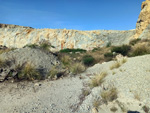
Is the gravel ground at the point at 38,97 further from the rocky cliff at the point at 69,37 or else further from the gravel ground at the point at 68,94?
the rocky cliff at the point at 69,37

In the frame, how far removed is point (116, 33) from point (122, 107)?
2031 cm

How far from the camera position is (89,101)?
3.72 metres

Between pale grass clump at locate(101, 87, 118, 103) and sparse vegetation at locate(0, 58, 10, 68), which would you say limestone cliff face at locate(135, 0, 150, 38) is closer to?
pale grass clump at locate(101, 87, 118, 103)

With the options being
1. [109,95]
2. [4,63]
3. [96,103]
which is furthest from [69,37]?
[96,103]

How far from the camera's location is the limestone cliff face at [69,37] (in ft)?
71.2

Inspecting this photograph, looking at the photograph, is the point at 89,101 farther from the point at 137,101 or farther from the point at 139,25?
the point at 139,25

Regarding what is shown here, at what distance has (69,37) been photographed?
22.4m

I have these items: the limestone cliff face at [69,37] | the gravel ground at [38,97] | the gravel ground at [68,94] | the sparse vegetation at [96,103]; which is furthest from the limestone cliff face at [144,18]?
the sparse vegetation at [96,103]

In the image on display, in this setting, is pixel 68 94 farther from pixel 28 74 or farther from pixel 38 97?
pixel 28 74

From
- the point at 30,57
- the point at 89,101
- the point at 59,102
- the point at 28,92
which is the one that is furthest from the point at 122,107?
the point at 30,57

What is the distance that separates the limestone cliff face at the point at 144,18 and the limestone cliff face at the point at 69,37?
263cm

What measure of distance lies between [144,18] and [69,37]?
10611mm

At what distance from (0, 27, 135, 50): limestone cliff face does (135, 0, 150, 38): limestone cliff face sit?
8.62 ft

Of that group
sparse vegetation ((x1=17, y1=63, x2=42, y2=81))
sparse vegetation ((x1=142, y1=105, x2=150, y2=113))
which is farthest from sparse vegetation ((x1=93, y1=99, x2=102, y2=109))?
sparse vegetation ((x1=17, y1=63, x2=42, y2=81))
